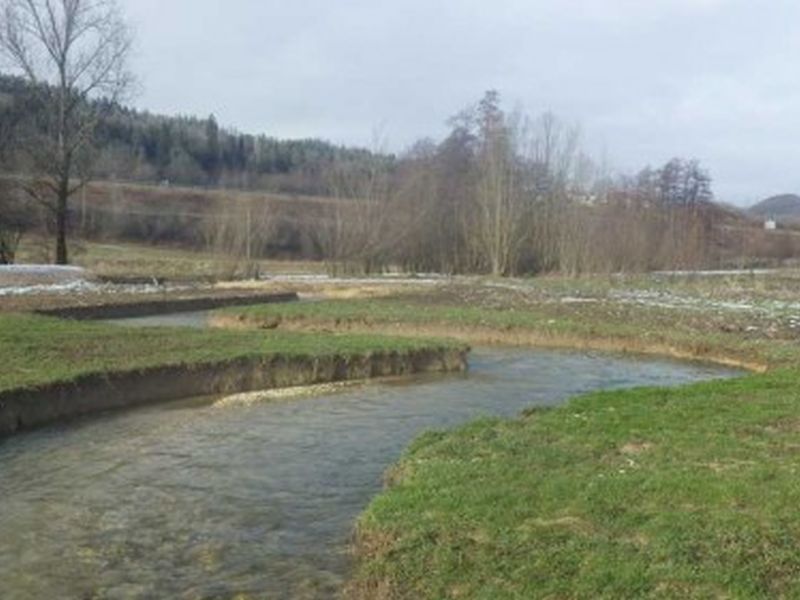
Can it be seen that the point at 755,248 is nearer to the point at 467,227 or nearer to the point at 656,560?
the point at 467,227

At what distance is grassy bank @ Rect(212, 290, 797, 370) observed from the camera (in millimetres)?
25297

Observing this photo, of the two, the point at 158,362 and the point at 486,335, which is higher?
the point at 158,362

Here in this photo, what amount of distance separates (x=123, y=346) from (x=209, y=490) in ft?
28.3

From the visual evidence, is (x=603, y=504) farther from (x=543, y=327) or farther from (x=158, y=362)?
(x=543, y=327)

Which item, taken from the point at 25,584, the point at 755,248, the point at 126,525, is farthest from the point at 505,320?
the point at 755,248

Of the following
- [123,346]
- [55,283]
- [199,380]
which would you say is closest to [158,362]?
[199,380]

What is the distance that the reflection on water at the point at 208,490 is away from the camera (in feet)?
27.2

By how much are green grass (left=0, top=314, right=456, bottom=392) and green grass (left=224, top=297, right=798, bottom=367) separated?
5467 millimetres

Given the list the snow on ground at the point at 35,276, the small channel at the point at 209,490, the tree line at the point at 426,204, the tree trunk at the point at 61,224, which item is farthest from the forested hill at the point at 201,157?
the small channel at the point at 209,490

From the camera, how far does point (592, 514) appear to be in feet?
27.4

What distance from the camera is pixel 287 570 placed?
27.7 ft

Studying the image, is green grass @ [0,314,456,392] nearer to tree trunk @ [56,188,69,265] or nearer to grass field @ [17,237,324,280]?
tree trunk @ [56,188,69,265]

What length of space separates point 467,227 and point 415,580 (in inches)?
2438

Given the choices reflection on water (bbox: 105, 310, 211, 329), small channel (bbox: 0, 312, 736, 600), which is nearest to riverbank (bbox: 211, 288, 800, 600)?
small channel (bbox: 0, 312, 736, 600)
